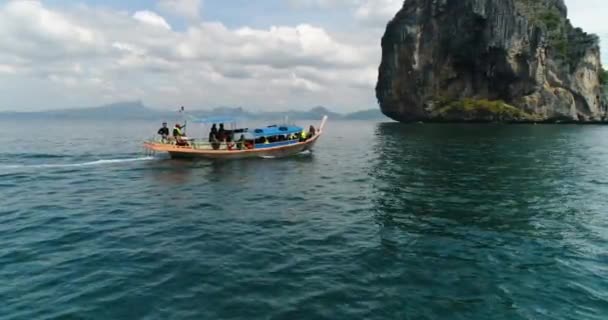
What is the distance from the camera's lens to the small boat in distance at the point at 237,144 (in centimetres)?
3706

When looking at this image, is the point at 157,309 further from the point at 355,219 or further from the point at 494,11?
the point at 494,11

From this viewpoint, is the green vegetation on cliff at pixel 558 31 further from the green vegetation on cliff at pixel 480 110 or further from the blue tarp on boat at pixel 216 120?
the blue tarp on boat at pixel 216 120

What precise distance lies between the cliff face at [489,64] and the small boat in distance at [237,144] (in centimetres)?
7474

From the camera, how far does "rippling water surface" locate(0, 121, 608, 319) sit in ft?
32.8

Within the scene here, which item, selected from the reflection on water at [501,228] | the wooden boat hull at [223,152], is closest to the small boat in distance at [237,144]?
the wooden boat hull at [223,152]

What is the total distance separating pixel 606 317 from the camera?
9430mm

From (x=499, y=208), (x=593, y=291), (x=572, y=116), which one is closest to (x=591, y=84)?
(x=572, y=116)

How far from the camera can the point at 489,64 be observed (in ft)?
334

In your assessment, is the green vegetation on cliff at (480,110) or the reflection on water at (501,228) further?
the green vegetation on cliff at (480,110)

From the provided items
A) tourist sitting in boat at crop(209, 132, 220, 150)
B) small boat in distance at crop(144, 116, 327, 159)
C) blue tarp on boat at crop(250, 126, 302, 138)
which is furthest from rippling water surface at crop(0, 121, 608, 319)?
blue tarp on boat at crop(250, 126, 302, 138)

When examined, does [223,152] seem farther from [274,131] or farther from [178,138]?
[274,131]

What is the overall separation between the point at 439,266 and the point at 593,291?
4005 mm

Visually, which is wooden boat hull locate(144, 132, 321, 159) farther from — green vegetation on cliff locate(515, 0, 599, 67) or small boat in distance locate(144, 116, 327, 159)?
green vegetation on cliff locate(515, 0, 599, 67)

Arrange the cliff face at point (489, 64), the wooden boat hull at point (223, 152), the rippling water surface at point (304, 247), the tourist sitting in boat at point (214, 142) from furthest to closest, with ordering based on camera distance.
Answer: the cliff face at point (489, 64) → the tourist sitting in boat at point (214, 142) → the wooden boat hull at point (223, 152) → the rippling water surface at point (304, 247)
